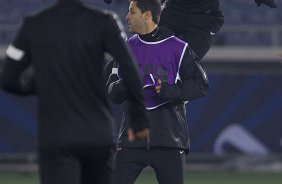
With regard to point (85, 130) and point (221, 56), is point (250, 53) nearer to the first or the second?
point (221, 56)

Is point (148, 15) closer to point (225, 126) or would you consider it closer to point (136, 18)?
point (136, 18)

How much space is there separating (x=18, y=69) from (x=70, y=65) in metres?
0.32

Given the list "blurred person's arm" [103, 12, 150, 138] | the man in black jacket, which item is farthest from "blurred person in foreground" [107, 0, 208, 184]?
"blurred person's arm" [103, 12, 150, 138]

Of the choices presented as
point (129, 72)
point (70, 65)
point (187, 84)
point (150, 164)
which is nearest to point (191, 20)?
point (187, 84)

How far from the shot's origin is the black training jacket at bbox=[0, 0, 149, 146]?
5.72 meters

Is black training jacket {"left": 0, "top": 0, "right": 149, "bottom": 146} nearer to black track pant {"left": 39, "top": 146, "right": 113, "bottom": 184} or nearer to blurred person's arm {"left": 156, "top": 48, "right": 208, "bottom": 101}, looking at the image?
black track pant {"left": 39, "top": 146, "right": 113, "bottom": 184}

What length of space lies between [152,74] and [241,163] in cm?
1153

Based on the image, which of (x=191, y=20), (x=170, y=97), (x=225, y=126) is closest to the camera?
(x=170, y=97)

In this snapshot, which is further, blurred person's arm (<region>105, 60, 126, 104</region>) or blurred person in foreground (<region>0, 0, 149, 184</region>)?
blurred person's arm (<region>105, 60, 126, 104</region>)

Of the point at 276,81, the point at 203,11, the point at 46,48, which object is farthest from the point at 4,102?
the point at 46,48

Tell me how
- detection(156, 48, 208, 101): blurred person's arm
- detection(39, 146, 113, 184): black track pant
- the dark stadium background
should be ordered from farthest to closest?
the dark stadium background < detection(156, 48, 208, 101): blurred person's arm < detection(39, 146, 113, 184): black track pant

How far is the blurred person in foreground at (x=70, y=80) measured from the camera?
5.71m

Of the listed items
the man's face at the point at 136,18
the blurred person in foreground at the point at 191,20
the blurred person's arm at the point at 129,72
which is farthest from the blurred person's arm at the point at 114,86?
the blurred person's arm at the point at 129,72

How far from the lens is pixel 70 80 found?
5.71 m
